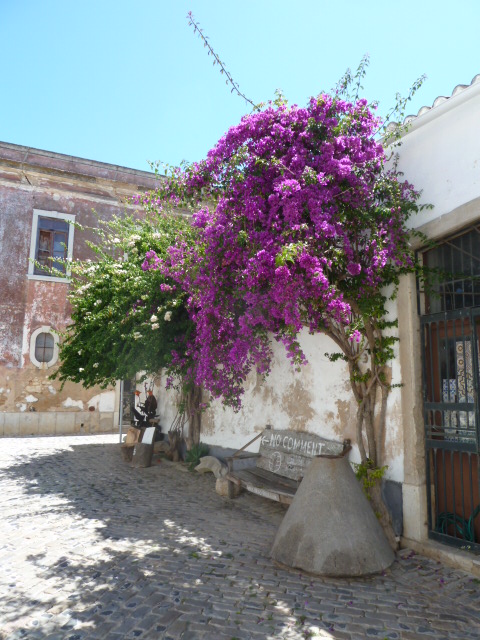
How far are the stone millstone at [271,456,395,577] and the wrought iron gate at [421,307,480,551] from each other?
0.76 meters

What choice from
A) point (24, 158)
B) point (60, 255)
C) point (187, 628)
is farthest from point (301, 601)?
point (24, 158)

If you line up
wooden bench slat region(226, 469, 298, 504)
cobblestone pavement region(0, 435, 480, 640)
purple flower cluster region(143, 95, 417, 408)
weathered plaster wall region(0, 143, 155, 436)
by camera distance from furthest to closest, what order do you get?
weathered plaster wall region(0, 143, 155, 436) → wooden bench slat region(226, 469, 298, 504) → purple flower cluster region(143, 95, 417, 408) → cobblestone pavement region(0, 435, 480, 640)

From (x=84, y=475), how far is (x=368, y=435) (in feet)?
18.0

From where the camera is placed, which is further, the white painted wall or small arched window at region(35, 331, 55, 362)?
small arched window at region(35, 331, 55, 362)

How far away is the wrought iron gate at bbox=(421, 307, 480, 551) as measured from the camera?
4.74 meters

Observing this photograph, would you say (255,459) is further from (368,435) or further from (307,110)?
(307,110)

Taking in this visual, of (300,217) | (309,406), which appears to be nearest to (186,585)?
(309,406)

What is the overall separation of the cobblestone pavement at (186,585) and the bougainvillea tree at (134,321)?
2643mm

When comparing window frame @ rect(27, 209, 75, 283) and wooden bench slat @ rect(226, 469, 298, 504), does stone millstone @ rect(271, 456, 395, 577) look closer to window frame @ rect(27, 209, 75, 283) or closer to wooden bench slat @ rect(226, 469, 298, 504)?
wooden bench slat @ rect(226, 469, 298, 504)

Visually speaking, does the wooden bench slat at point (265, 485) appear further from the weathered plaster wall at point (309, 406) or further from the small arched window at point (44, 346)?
the small arched window at point (44, 346)

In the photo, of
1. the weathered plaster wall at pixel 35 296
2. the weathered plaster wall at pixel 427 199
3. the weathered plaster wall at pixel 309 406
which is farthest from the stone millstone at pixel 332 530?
the weathered plaster wall at pixel 35 296

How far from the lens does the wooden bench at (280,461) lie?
6.21 metres

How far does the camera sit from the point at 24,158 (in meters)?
15.3

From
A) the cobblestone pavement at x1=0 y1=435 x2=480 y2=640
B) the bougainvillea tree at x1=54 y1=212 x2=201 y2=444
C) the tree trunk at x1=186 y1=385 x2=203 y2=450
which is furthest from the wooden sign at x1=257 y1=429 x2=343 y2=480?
the tree trunk at x1=186 y1=385 x2=203 y2=450
